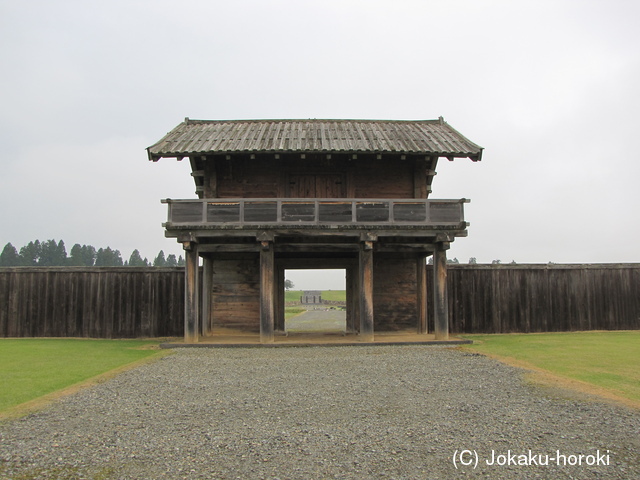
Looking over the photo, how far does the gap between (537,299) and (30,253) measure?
447 feet

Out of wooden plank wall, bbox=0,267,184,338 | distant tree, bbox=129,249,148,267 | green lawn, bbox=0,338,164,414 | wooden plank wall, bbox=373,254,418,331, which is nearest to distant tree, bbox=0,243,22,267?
distant tree, bbox=129,249,148,267

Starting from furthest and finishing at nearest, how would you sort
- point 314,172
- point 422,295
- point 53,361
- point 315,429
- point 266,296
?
point 422,295, point 314,172, point 266,296, point 53,361, point 315,429

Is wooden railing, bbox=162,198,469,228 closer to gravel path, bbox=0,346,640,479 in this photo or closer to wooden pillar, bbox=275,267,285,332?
wooden pillar, bbox=275,267,285,332

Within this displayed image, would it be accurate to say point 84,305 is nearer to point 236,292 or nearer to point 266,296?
point 236,292

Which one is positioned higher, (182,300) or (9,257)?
(9,257)

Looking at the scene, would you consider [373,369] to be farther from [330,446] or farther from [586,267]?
[586,267]

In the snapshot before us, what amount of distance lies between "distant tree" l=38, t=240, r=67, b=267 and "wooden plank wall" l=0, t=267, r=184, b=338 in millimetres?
121085

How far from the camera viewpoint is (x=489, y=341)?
17.8 m

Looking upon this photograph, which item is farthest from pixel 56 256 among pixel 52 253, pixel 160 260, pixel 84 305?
pixel 84 305

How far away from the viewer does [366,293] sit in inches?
648

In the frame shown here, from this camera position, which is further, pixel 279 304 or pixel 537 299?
pixel 537 299

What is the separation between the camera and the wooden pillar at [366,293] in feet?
53.7

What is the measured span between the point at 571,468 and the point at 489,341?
42.6 ft

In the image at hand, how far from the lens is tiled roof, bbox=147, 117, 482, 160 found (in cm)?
1695
